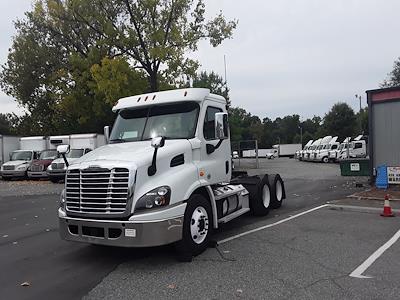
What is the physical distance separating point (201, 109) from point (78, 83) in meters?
29.0

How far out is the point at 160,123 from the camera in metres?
7.74

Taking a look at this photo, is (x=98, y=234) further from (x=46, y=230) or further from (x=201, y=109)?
(x=46, y=230)

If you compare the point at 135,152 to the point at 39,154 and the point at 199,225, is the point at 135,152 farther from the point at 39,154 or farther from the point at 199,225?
the point at 39,154

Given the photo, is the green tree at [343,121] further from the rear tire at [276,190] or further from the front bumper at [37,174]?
the rear tire at [276,190]

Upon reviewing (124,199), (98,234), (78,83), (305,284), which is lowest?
(305,284)

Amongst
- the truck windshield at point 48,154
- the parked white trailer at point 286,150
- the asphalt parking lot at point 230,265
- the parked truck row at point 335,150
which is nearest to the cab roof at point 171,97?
the asphalt parking lot at point 230,265

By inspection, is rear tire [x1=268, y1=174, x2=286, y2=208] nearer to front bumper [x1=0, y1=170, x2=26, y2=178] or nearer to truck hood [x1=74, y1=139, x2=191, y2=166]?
truck hood [x1=74, y1=139, x2=191, y2=166]

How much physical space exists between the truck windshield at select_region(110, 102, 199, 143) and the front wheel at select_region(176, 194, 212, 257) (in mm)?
1195

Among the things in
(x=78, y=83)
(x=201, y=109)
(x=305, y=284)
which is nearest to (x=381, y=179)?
(x=201, y=109)

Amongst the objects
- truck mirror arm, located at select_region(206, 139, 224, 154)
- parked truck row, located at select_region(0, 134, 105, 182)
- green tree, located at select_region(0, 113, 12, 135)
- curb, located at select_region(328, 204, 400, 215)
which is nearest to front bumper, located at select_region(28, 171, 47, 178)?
parked truck row, located at select_region(0, 134, 105, 182)

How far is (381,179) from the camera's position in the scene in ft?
50.1

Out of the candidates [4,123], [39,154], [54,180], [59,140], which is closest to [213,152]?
[54,180]

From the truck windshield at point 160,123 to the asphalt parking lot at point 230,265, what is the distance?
2008 mm

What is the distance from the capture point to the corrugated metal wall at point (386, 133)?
612 inches
